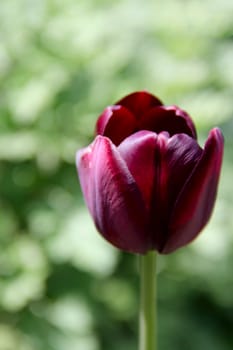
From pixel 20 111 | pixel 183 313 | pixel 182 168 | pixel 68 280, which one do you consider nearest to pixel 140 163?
pixel 182 168

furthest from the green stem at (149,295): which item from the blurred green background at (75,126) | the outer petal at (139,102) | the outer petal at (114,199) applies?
the blurred green background at (75,126)

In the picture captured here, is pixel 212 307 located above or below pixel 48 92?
below

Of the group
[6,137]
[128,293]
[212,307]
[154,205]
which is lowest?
[212,307]

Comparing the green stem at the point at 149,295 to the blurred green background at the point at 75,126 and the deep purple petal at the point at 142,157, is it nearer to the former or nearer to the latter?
the deep purple petal at the point at 142,157

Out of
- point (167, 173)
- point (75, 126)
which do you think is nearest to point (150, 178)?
point (167, 173)

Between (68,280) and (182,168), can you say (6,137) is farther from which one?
(182,168)

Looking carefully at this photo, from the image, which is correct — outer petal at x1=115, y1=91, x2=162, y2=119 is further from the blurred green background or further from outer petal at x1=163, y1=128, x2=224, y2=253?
the blurred green background
